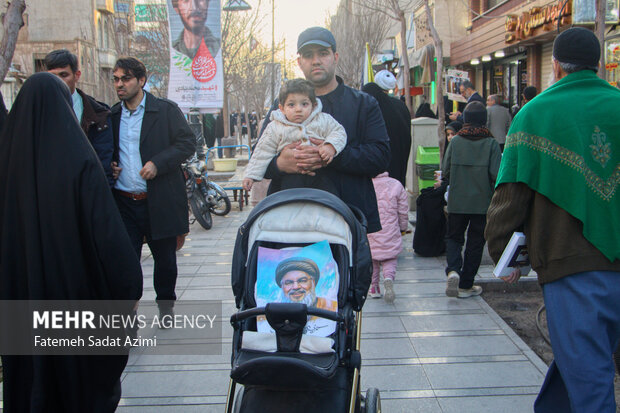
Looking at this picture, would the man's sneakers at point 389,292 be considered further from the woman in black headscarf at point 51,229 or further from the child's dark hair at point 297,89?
the woman in black headscarf at point 51,229

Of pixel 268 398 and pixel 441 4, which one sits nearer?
pixel 268 398

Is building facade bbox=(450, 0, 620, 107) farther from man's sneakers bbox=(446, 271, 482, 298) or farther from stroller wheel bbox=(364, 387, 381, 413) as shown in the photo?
stroller wheel bbox=(364, 387, 381, 413)

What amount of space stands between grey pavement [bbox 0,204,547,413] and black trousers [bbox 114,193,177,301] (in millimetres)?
644

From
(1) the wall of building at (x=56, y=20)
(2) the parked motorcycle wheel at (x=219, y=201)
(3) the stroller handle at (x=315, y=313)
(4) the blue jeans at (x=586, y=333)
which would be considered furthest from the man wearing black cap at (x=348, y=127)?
(1) the wall of building at (x=56, y=20)

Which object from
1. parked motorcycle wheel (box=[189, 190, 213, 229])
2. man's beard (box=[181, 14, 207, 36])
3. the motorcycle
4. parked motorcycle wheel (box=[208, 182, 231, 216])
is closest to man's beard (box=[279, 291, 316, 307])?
the motorcycle

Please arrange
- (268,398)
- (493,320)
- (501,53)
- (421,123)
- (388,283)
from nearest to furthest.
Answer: (268,398)
(493,320)
(388,283)
(421,123)
(501,53)

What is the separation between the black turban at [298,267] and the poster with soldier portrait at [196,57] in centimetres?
1065

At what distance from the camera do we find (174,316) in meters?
5.56

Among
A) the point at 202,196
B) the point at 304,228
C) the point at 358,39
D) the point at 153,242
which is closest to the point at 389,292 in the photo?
the point at 153,242

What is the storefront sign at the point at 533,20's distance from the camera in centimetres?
1220

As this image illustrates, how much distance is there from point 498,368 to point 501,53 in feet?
50.8

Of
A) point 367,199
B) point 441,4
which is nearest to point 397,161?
point 367,199

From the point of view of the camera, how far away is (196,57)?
13.1 meters

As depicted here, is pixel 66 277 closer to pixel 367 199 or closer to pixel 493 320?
pixel 367 199
